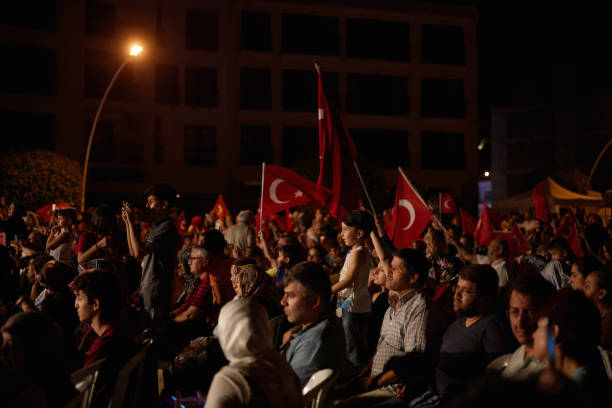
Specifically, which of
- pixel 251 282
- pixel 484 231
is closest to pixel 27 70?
pixel 484 231

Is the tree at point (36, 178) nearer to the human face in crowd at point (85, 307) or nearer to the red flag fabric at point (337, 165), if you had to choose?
the red flag fabric at point (337, 165)

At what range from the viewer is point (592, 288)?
5.33 meters

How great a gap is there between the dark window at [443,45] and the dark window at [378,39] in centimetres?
143

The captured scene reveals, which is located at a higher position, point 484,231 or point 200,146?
point 200,146

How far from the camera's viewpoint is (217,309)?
684 cm

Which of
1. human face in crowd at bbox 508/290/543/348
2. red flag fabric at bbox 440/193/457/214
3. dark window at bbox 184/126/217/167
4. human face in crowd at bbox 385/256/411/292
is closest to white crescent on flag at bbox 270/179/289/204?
human face in crowd at bbox 385/256/411/292

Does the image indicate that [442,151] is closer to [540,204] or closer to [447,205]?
[540,204]

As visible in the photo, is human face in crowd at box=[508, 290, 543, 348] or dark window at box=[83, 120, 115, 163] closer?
human face in crowd at box=[508, 290, 543, 348]

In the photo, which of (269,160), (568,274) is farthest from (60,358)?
(269,160)

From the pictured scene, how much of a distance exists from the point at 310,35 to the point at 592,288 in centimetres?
3908

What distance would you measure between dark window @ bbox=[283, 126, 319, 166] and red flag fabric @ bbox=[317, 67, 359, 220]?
33.2 m

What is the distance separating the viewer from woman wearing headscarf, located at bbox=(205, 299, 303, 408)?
2924 millimetres

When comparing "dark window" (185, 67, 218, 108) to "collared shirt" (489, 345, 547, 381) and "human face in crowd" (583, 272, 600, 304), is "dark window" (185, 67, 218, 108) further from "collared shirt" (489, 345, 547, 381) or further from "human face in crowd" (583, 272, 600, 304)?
"collared shirt" (489, 345, 547, 381)

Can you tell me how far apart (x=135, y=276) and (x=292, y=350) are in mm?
3116
